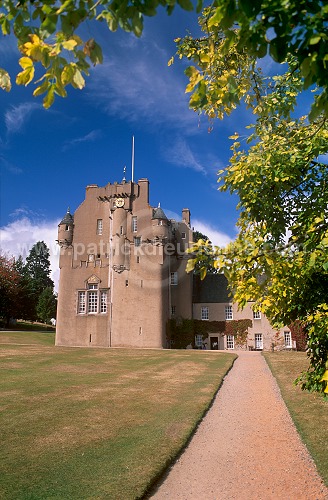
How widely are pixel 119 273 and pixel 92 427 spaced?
3544 cm

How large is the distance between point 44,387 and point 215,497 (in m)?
12.2

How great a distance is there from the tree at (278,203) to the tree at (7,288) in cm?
5943

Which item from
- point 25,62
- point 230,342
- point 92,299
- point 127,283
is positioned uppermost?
point 127,283

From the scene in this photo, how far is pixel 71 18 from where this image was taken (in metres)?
3.15

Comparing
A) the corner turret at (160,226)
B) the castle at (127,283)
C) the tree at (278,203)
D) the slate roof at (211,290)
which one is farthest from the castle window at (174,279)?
the tree at (278,203)

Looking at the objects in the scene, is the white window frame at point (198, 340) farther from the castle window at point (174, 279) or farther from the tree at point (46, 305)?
the tree at point (46, 305)

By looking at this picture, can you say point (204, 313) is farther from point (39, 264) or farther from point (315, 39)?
point (39, 264)

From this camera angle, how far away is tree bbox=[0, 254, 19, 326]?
60.3 m

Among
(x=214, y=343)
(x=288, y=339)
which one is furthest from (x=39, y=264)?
(x=288, y=339)

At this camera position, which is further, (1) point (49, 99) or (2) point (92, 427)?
(2) point (92, 427)

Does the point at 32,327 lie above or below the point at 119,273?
below

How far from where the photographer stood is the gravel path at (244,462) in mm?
7020

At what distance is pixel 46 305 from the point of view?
241ft

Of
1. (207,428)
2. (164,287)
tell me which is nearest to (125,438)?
(207,428)
